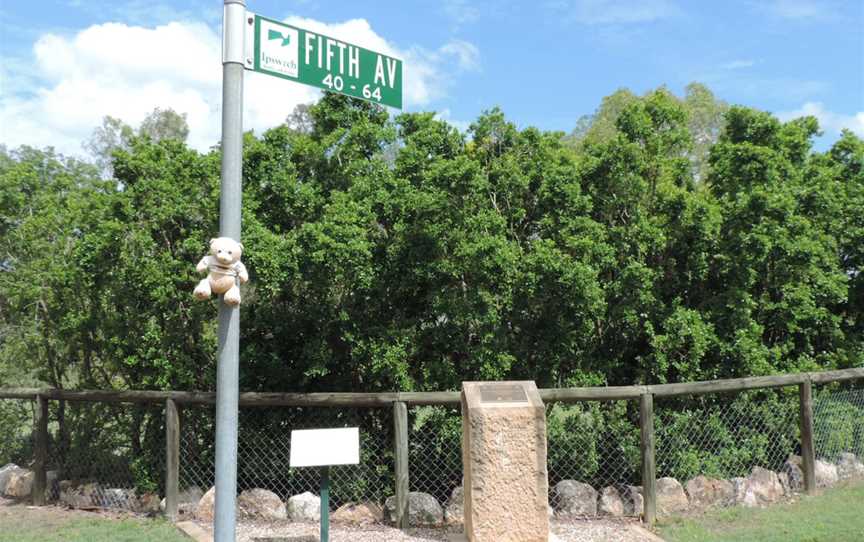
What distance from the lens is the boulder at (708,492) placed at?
6477mm

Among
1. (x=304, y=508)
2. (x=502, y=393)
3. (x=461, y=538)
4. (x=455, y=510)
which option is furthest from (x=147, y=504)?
(x=502, y=393)

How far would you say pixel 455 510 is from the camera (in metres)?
6.05

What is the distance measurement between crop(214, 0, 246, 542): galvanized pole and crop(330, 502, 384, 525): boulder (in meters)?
2.58

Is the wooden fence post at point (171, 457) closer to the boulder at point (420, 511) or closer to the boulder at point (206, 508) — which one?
the boulder at point (206, 508)

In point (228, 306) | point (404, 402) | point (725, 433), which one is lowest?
point (725, 433)

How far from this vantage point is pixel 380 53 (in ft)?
14.4

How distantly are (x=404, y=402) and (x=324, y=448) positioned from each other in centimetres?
144

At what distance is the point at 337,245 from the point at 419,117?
2.14 metres

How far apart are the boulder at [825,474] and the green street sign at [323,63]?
5885 millimetres

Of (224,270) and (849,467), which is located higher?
(224,270)

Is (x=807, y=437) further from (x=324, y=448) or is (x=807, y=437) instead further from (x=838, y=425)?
(x=324, y=448)

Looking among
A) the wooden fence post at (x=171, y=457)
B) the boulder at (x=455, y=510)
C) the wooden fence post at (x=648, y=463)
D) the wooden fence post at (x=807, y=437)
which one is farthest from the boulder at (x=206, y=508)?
the wooden fence post at (x=807, y=437)

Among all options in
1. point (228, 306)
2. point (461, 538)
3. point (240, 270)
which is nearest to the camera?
point (228, 306)

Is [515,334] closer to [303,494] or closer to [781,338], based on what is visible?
[303,494]
